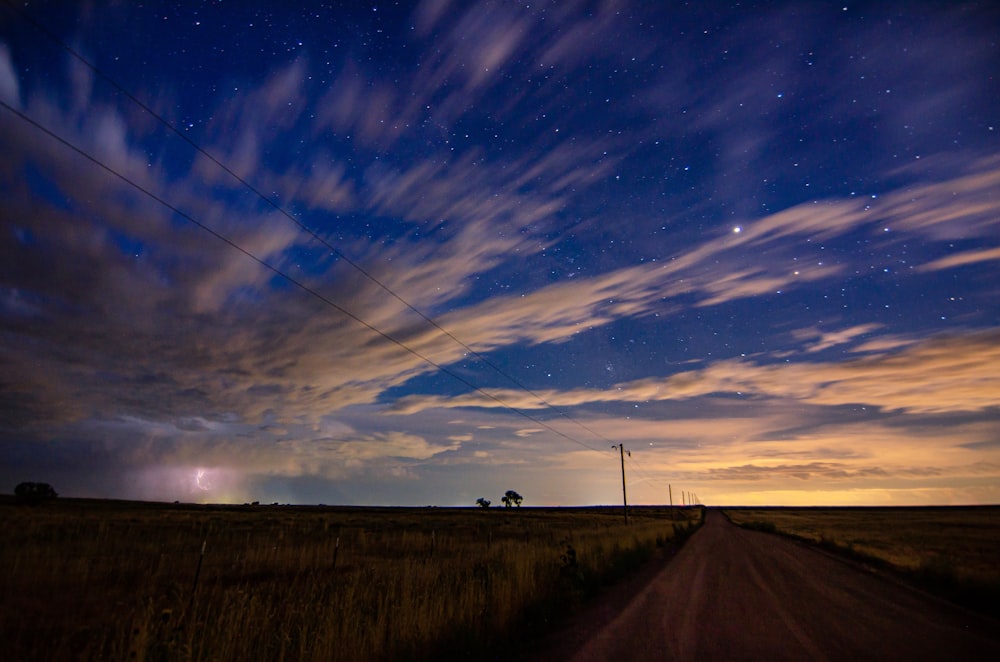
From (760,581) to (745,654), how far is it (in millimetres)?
9493

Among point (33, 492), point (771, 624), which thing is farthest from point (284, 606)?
point (33, 492)

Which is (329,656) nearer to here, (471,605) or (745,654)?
(471,605)

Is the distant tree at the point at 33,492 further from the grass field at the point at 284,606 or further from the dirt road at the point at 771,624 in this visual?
the dirt road at the point at 771,624

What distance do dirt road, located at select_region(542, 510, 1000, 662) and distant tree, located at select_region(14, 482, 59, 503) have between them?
327ft

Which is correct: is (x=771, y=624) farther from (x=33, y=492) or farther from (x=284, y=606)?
(x=33, y=492)

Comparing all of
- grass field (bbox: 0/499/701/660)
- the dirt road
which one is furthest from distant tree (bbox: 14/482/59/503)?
the dirt road

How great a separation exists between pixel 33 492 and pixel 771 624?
10656 cm

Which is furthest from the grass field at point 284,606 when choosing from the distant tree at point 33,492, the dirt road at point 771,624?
the distant tree at point 33,492

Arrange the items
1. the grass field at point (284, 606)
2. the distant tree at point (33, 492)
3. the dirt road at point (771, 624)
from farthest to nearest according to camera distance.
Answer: the distant tree at point (33, 492) < the dirt road at point (771, 624) < the grass field at point (284, 606)

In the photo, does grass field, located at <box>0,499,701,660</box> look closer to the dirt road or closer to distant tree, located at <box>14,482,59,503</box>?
the dirt road

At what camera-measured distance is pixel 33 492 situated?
256ft

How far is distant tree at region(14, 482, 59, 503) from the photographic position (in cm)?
7606

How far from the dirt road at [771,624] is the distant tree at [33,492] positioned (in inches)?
3923

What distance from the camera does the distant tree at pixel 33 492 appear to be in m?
76.1
